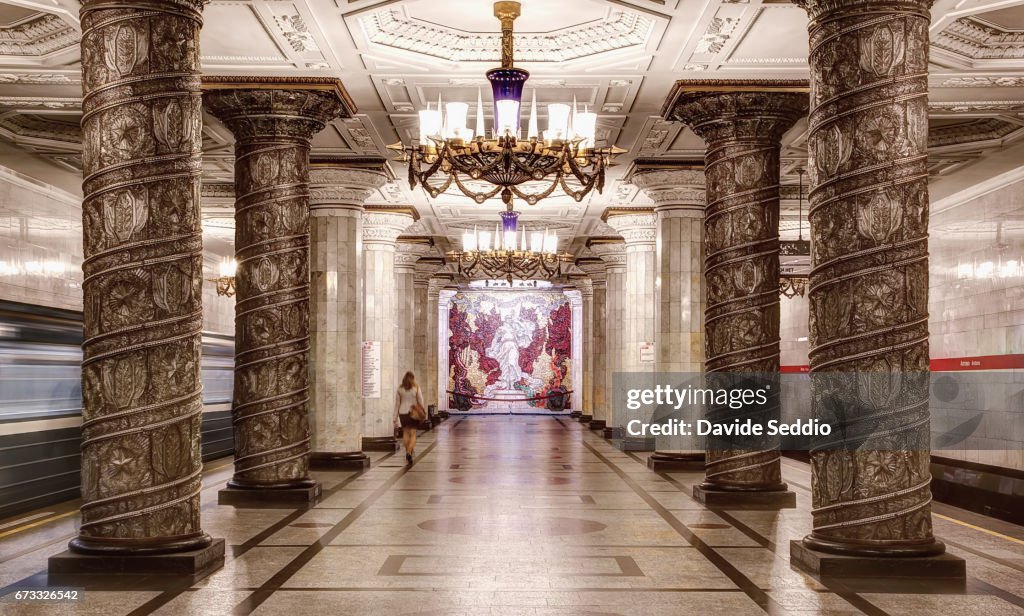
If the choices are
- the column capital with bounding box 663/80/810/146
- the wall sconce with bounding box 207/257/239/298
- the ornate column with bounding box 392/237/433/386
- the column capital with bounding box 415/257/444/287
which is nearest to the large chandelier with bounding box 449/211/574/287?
the column capital with bounding box 663/80/810/146

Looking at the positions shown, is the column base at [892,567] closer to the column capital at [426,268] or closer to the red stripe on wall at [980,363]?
the red stripe on wall at [980,363]

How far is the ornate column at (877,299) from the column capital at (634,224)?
11075 mm

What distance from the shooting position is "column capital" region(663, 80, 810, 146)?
10117 millimetres

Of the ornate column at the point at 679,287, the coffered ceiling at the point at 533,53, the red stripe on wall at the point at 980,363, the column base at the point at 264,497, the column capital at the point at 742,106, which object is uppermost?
the coffered ceiling at the point at 533,53

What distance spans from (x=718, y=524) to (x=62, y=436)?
6.78 metres

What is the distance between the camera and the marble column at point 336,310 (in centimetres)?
1381

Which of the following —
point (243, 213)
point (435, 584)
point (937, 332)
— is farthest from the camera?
point (937, 332)

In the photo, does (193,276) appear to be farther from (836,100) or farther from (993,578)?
(993,578)

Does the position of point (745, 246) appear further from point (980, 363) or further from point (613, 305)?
point (613, 305)

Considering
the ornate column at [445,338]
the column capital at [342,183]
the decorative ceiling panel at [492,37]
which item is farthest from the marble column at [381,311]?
the ornate column at [445,338]

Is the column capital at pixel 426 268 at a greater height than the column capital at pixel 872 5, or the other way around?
the column capital at pixel 872 5

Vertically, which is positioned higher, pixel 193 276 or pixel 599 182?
pixel 599 182

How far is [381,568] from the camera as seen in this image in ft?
22.3

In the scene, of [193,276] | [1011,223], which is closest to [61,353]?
[193,276]
